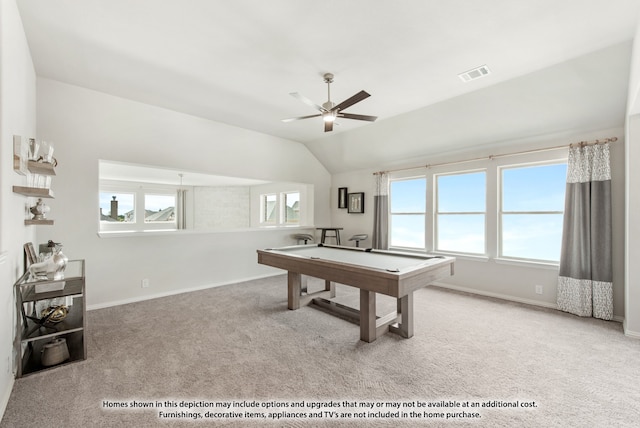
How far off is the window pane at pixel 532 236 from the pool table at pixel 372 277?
1923mm

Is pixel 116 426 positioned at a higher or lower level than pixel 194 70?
lower

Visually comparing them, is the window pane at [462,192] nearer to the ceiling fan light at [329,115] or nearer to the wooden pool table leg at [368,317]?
the ceiling fan light at [329,115]

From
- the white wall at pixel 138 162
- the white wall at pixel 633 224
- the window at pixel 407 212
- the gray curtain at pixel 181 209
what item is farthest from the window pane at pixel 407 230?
the gray curtain at pixel 181 209

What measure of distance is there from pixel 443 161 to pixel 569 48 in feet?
7.59

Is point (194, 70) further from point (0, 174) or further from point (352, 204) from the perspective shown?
point (352, 204)

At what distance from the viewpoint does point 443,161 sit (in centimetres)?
482

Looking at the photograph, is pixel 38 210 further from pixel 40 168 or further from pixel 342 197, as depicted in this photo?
pixel 342 197

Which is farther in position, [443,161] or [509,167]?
[443,161]

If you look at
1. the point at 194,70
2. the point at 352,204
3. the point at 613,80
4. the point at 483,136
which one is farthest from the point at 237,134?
the point at 613,80

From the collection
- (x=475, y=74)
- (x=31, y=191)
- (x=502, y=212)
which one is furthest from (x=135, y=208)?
(x=502, y=212)

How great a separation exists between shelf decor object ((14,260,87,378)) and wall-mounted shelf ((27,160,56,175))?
90cm

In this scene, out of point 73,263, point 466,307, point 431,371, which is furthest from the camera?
point 466,307

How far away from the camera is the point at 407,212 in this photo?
5.49 m

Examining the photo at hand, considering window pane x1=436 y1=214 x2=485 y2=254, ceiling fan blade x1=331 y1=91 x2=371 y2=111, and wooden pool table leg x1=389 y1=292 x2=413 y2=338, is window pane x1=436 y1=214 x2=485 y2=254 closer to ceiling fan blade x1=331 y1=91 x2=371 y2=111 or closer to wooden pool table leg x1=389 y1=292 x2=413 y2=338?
wooden pool table leg x1=389 y1=292 x2=413 y2=338
